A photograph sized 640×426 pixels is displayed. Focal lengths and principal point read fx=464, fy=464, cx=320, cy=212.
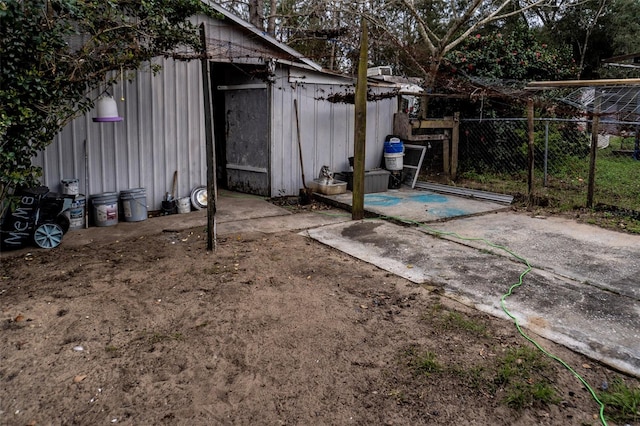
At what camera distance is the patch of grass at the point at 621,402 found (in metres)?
2.29

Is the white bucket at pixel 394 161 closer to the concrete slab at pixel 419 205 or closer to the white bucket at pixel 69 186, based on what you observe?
the concrete slab at pixel 419 205

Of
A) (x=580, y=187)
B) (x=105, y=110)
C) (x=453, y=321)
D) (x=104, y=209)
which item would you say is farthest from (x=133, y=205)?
(x=580, y=187)

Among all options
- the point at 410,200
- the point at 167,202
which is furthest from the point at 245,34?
the point at 410,200

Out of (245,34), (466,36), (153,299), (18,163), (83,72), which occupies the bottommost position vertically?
(153,299)

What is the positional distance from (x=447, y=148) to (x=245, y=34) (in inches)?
176

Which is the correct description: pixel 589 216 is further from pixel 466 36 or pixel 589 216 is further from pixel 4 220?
pixel 4 220

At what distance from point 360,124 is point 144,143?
2.98 m

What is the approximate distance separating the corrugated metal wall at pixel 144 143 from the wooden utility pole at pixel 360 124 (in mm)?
2405

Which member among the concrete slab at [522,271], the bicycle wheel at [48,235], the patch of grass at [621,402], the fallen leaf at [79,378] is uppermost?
the bicycle wheel at [48,235]

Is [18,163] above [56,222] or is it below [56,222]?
above

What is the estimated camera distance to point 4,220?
4824 mm

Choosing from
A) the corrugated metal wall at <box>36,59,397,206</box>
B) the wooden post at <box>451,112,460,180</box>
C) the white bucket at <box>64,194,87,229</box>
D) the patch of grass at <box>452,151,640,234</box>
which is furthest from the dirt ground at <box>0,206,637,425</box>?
the wooden post at <box>451,112,460,180</box>

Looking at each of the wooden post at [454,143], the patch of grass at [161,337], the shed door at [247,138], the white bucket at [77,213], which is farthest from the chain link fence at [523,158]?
the patch of grass at [161,337]

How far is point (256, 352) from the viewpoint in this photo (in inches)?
114
